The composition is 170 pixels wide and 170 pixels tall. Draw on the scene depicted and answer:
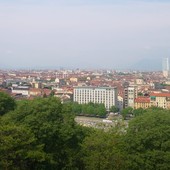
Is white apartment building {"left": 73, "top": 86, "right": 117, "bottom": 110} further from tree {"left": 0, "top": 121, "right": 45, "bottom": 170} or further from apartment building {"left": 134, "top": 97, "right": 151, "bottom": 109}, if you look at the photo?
tree {"left": 0, "top": 121, "right": 45, "bottom": 170}

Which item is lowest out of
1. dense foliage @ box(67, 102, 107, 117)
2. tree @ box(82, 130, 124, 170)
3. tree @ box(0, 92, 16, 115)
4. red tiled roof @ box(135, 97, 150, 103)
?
dense foliage @ box(67, 102, 107, 117)

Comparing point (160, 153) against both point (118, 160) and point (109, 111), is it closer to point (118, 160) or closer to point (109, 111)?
point (118, 160)

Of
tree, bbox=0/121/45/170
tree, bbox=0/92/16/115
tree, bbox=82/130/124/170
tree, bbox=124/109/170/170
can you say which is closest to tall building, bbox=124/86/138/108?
tree, bbox=0/92/16/115

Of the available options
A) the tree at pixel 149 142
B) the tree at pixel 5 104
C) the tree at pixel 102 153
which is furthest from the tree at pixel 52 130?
the tree at pixel 5 104

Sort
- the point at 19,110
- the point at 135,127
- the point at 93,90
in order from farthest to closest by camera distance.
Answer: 1. the point at 93,90
2. the point at 19,110
3. the point at 135,127

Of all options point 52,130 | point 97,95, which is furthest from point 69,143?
point 97,95

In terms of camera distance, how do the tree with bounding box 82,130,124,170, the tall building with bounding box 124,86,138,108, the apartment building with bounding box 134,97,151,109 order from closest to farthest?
the tree with bounding box 82,130,124,170 → the apartment building with bounding box 134,97,151,109 → the tall building with bounding box 124,86,138,108

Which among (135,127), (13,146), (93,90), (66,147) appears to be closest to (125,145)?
(135,127)
